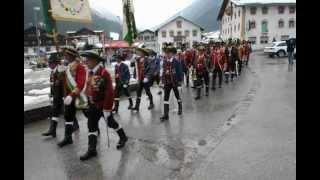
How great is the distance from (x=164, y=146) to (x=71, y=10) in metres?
3.41

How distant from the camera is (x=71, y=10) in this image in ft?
29.0

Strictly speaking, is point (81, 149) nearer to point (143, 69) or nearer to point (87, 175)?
point (87, 175)

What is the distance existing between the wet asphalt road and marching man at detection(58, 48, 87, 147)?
0.47 meters

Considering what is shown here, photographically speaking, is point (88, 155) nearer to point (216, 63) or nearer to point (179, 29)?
point (216, 63)

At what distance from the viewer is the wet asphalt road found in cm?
644

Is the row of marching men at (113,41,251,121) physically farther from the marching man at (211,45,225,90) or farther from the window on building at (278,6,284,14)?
the window on building at (278,6,284,14)

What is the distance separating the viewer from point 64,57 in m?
8.61

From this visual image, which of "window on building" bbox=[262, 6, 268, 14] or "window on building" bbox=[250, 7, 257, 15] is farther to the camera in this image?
"window on building" bbox=[262, 6, 268, 14]

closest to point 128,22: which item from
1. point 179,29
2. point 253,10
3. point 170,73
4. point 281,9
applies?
point 170,73

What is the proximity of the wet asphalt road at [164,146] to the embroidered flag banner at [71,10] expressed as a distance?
2517 mm

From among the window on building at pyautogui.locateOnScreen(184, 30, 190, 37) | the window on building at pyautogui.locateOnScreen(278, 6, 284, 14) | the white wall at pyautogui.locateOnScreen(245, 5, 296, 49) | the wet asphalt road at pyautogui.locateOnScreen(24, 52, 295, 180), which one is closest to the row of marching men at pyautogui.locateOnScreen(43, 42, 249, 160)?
the wet asphalt road at pyautogui.locateOnScreen(24, 52, 295, 180)

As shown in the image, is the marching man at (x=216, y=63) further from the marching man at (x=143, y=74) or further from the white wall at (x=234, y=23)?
the white wall at (x=234, y=23)

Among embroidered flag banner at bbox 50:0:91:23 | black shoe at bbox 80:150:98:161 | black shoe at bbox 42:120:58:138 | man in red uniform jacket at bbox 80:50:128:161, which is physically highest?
embroidered flag banner at bbox 50:0:91:23
